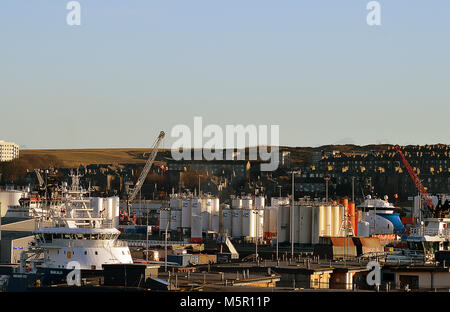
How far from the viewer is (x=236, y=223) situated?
17212 cm

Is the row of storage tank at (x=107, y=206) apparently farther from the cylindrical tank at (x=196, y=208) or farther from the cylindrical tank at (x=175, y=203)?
the cylindrical tank at (x=196, y=208)

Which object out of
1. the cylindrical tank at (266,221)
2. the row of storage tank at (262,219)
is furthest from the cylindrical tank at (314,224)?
the cylindrical tank at (266,221)

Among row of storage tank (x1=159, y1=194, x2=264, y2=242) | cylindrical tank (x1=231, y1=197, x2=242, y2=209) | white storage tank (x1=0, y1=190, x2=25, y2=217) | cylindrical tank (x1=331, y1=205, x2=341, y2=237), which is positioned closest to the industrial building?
white storage tank (x1=0, y1=190, x2=25, y2=217)

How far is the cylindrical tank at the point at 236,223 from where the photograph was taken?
6747 inches

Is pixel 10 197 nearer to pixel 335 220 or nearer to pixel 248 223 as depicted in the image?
pixel 248 223

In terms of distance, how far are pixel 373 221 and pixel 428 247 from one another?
7540 cm

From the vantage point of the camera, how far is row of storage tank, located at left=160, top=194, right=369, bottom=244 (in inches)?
5842

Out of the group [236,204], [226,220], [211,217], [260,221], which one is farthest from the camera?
[236,204]

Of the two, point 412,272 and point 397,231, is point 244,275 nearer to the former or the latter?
point 412,272

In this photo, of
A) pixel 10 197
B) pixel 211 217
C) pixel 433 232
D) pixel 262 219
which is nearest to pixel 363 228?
pixel 262 219

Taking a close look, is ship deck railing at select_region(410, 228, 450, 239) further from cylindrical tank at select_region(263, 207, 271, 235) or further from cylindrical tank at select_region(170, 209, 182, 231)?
cylindrical tank at select_region(170, 209, 182, 231)

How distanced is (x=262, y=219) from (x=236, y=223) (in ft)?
13.1
